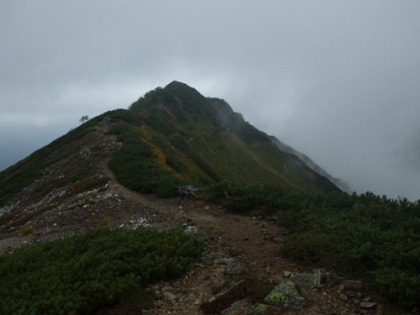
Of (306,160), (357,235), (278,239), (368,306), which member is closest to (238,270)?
(278,239)

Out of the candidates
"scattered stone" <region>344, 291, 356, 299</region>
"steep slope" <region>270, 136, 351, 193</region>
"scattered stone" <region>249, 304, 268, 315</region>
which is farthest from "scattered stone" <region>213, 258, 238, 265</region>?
"steep slope" <region>270, 136, 351, 193</region>

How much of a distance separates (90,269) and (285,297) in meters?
5.16

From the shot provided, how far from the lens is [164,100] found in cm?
8325

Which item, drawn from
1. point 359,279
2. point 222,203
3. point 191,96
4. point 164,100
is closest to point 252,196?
point 222,203

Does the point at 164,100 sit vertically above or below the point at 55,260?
above

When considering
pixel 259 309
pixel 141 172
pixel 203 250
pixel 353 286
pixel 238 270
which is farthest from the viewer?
pixel 141 172

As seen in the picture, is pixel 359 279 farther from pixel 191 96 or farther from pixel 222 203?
pixel 191 96

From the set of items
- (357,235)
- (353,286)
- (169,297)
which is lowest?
(169,297)

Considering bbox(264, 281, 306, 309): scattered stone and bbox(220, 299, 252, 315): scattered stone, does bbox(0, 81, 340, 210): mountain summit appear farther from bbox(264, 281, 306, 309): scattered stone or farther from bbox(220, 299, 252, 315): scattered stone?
bbox(220, 299, 252, 315): scattered stone

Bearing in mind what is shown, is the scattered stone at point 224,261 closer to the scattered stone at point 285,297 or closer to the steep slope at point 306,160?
the scattered stone at point 285,297

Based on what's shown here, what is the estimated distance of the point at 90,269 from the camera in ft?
24.8

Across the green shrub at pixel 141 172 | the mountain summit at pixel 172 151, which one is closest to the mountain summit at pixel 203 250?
the green shrub at pixel 141 172

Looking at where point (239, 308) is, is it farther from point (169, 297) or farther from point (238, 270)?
point (238, 270)

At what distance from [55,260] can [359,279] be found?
30.6 ft
